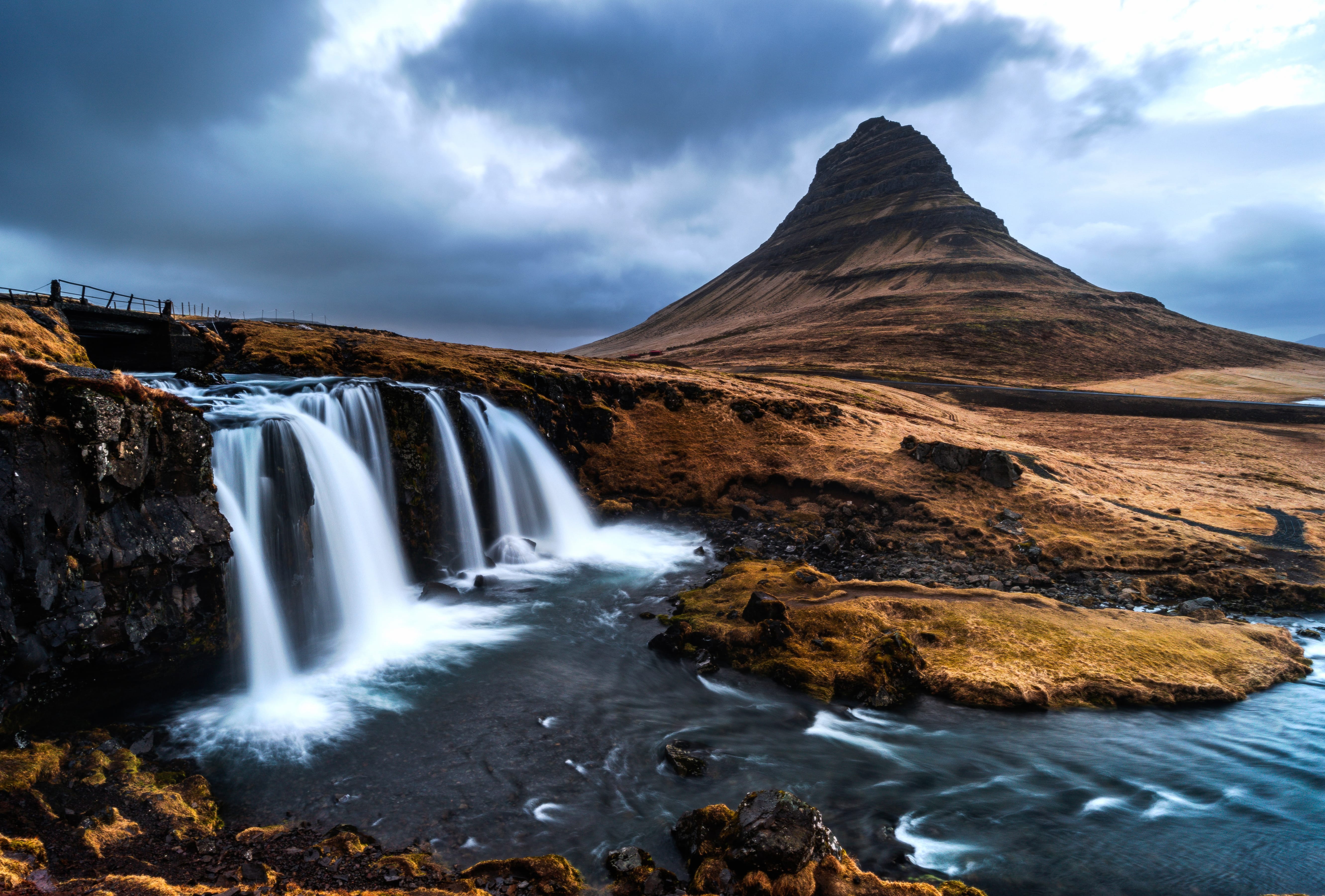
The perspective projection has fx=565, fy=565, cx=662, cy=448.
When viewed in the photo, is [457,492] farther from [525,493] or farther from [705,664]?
[705,664]

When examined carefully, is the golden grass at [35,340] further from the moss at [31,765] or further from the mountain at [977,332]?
the mountain at [977,332]

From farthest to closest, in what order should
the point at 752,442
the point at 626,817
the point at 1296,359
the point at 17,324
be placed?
the point at 1296,359 < the point at 752,442 < the point at 17,324 < the point at 626,817

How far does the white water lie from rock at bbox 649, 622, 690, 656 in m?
4.87

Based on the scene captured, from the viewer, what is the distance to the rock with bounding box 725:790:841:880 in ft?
25.1

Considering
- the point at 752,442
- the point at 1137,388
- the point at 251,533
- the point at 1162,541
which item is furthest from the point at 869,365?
the point at 251,533

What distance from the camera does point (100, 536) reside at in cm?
1181

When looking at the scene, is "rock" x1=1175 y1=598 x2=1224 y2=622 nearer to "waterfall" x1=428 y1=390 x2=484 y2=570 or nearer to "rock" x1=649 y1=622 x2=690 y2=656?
"rock" x1=649 y1=622 x2=690 y2=656

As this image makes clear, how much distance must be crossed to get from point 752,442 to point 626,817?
2792cm

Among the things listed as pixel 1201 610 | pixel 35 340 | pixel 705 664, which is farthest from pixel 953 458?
pixel 35 340

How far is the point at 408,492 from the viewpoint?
2319 cm

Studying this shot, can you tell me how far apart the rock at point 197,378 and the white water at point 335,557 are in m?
0.98

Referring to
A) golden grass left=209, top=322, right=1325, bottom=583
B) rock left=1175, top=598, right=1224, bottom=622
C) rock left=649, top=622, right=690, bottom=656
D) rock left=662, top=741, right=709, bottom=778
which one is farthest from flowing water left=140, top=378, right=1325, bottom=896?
golden grass left=209, top=322, right=1325, bottom=583

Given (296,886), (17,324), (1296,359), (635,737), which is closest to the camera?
(296,886)

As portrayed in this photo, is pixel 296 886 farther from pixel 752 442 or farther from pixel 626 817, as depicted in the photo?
pixel 752 442
